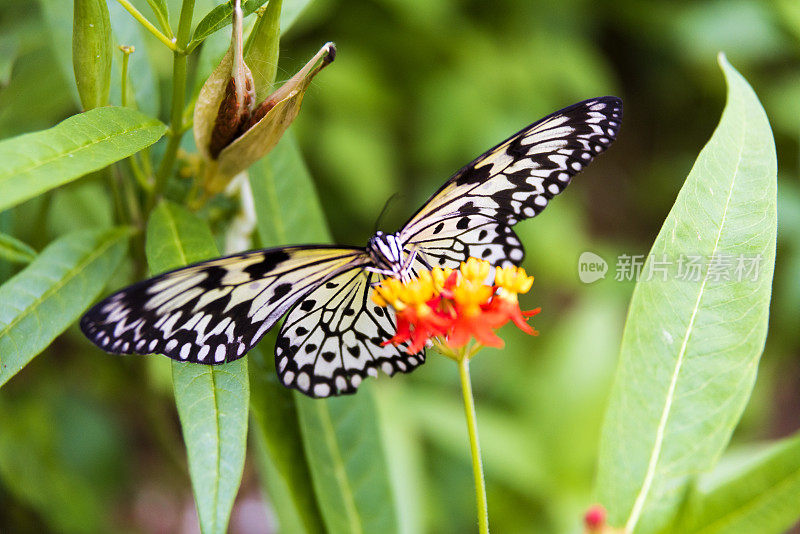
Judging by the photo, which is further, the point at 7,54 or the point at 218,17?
the point at 7,54

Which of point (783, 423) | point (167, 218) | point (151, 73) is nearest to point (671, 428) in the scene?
point (167, 218)

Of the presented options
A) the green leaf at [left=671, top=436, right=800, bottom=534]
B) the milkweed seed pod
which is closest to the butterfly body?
the milkweed seed pod

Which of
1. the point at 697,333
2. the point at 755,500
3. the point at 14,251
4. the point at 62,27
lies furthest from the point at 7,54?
the point at 755,500

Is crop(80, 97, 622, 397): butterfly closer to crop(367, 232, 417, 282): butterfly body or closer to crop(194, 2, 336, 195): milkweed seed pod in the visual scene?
crop(367, 232, 417, 282): butterfly body

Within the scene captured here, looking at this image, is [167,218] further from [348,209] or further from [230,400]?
[348,209]

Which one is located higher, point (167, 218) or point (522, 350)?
point (167, 218)

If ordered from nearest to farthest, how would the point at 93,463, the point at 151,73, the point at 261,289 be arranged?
the point at 261,289
the point at 151,73
the point at 93,463

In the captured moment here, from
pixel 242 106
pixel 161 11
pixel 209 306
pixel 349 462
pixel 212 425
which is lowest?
pixel 349 462

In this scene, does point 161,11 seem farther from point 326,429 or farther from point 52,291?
point 326,429
